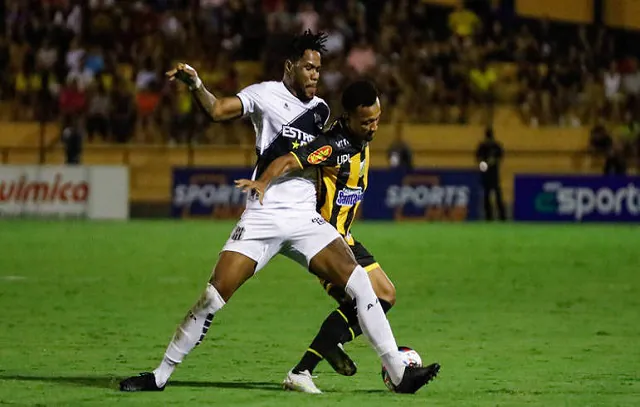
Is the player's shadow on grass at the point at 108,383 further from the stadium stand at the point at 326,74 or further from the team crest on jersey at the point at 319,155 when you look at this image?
the stadium stand at the point at 326,74

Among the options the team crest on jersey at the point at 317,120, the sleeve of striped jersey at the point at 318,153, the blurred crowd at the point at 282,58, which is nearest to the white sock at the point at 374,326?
the sleeve of striped jersey at the point at 318,153

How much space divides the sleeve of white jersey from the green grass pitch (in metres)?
1.76

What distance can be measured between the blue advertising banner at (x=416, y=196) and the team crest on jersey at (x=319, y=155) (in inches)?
845

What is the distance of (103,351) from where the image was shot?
10.1 meters

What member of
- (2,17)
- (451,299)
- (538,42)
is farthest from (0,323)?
(538,42)

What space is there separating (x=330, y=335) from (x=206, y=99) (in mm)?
1680

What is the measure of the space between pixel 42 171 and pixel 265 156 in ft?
66.7

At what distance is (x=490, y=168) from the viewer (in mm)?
29266

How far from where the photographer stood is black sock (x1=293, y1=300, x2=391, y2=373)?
8.23 metres

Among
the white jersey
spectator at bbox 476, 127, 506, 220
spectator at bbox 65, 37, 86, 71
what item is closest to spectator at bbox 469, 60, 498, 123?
spectator at bbox 476, 127, 506, 220

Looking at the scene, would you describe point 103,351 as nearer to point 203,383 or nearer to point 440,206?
point 203,383

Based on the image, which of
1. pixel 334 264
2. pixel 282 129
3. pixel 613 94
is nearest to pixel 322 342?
pixel 334 264

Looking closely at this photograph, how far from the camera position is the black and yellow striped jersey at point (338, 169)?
26.7 ft

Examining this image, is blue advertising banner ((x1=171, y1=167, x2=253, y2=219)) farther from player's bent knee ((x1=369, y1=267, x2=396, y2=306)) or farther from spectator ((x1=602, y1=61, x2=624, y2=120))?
player's bent knee ((x1=369, y1=267, x2=396, y2=306))
